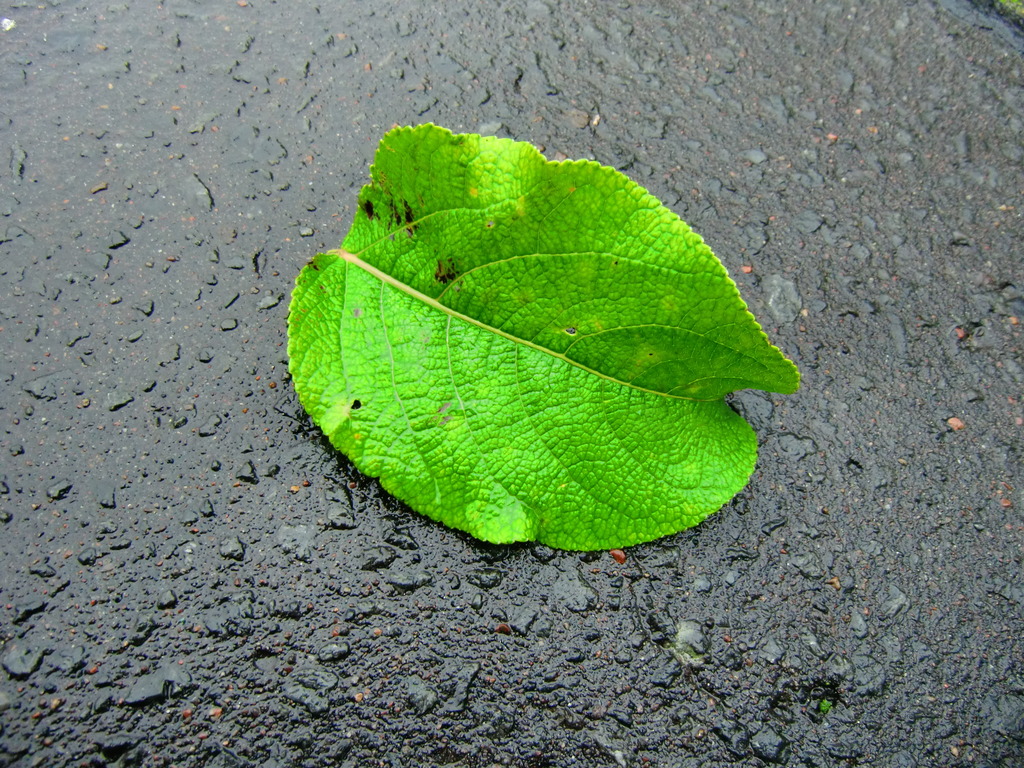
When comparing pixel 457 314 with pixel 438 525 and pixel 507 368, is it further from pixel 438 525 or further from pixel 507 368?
pixel 438 525

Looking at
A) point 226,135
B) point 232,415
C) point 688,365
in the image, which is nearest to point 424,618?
point 232,415

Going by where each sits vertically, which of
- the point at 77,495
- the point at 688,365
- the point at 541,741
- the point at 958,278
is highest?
the point at 958,278

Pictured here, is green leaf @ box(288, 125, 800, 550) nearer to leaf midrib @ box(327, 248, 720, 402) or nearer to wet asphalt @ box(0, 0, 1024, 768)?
leaf midrib @ box(327, 248, 720, 402)

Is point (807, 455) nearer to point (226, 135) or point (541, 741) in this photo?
point (541, 741)

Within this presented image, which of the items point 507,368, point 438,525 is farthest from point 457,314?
point 438,525

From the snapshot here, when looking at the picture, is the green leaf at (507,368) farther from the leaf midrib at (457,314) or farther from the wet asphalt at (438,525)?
the wet asphalt at (438,525)

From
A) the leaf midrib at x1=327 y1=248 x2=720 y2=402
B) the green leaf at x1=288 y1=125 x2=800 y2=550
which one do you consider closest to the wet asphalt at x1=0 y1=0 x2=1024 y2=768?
the green leaf at x1=288 y1=125 x2=800 y2=550

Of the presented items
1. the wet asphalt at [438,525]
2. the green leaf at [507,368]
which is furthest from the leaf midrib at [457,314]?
the wet asphalt at [438,525]
